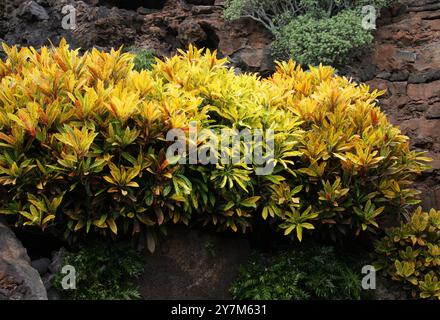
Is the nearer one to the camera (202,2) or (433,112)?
(433,112)

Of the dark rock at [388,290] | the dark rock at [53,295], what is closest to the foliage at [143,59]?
the dark rock at [53,295]

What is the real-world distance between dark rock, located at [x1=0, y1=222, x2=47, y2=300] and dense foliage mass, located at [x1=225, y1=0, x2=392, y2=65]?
5287mm

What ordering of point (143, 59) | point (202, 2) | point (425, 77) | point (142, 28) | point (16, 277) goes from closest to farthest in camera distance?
point (16, 277) < point (425, 77) < point (143, 59) < point (142, 28) < point (202, 2)

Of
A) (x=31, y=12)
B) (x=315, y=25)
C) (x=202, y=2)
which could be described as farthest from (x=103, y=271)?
(x=202, y=2)

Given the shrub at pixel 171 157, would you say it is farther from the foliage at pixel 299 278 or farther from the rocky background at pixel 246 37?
the rocky background at pixel 246 37

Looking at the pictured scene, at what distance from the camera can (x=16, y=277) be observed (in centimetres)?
410

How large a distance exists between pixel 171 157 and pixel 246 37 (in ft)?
16.6

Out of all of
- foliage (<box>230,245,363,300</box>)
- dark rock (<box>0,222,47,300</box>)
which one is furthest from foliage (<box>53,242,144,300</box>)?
foliage (<box>230,245,363,300</box>)

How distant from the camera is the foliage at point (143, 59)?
8133 millimetres

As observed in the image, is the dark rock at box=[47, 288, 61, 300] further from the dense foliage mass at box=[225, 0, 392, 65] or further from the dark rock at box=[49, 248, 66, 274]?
the dense foliage mass at box=[225, 0, 392, 65]

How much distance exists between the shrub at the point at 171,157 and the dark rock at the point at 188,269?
20cm

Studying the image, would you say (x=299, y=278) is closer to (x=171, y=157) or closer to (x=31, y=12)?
(x=171, y=157)

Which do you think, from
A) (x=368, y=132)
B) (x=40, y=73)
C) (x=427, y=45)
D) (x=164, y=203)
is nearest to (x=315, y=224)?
(x=368, y=132)

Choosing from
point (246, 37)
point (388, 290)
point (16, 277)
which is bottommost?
point (388, 290)
